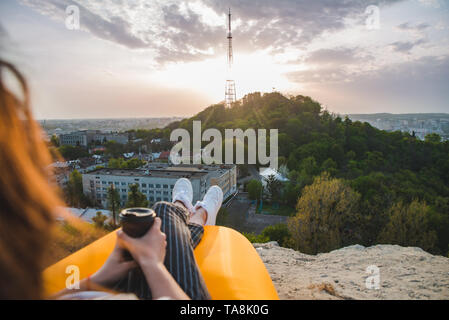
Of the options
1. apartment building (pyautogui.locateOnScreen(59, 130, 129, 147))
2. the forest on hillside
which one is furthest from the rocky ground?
apartment building (pyautogui.locateOnScreen(59, 130, 129, 147))

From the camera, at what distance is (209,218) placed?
2047mm

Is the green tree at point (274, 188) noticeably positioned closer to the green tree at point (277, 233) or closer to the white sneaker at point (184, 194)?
the green tree at point (277, 233)

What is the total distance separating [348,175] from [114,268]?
53.7 ft

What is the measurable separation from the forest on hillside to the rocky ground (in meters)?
2.94

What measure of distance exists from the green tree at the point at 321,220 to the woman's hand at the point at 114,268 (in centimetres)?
495

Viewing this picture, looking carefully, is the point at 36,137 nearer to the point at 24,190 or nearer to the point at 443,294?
the point at 24,190

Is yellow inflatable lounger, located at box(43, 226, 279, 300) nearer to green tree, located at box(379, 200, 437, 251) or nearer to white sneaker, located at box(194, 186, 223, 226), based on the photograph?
white sneaker, located at box(194, 186, 223, 226)

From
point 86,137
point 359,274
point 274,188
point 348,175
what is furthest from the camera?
point 86,137

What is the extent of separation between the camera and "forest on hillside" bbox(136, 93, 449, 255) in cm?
552

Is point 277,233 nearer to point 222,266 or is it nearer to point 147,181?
point 222,266

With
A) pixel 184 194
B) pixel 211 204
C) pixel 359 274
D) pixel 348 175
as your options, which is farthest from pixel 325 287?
pixel 348 175

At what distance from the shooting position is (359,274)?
191 centimetres

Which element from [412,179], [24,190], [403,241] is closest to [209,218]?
[24,190]
